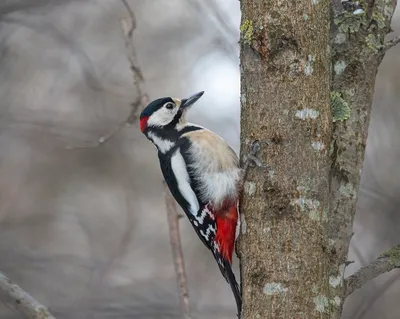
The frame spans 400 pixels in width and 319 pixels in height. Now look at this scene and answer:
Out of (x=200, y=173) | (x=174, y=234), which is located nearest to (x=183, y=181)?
(x=200, y=173)

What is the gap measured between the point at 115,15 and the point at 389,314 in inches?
147

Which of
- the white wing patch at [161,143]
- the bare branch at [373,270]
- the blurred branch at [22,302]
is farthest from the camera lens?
the white wing patch at [161,143]

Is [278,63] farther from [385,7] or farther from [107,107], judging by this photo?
[107,107]

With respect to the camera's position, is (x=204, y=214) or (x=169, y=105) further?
(x=169, y=105)

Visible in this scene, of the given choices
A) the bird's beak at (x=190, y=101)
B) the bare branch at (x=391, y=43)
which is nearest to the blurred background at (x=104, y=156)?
the bird's beak at (x=190, y=101)

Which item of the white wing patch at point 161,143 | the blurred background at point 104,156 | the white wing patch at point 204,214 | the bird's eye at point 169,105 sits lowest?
the white wing patch at point 204,214

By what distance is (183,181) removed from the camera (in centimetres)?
282

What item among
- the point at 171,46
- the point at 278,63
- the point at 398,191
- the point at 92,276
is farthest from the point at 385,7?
the point at 171,46

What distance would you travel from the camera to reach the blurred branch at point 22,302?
5.95 feet

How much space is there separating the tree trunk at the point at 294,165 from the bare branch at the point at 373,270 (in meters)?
0.03

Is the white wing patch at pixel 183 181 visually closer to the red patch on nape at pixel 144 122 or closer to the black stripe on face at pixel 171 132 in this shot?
the black stripe on face at pixel 171 132

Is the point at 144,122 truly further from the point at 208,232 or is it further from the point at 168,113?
the point at 208,232

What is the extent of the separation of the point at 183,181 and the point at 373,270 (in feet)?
3.37

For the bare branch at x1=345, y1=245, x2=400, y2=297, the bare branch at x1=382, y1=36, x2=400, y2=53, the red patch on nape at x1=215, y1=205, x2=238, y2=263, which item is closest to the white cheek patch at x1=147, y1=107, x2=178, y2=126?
the red patch on nape at x1=215, y1=205, x2=238, y2=263
